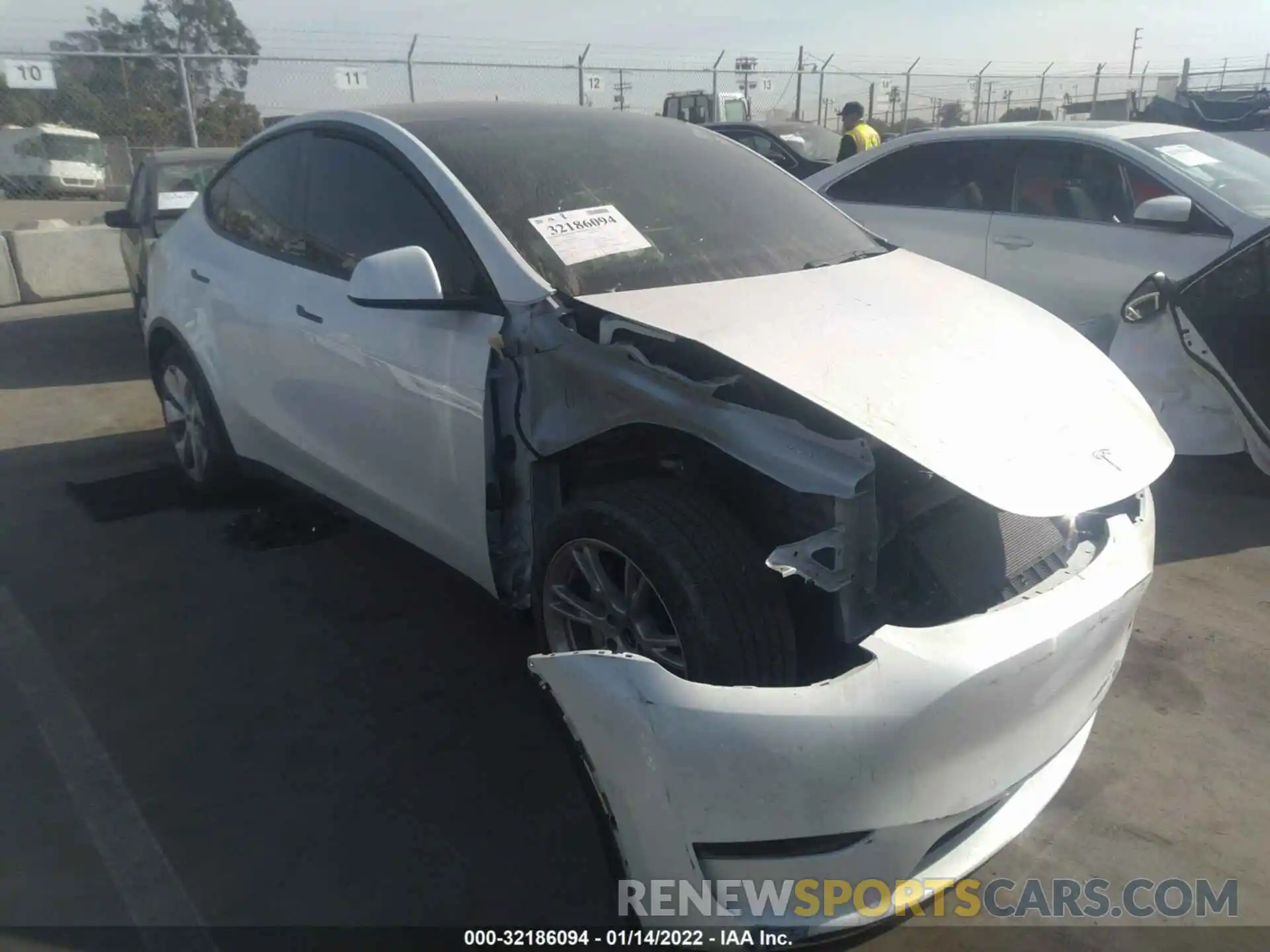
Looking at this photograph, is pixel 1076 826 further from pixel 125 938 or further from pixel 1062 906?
pixel 125 938

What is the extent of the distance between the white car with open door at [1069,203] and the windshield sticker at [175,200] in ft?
16.4

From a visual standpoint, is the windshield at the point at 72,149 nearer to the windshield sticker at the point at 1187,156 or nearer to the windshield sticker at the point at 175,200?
the windshield sticker at the point at 175,200

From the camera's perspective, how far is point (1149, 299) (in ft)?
15.8

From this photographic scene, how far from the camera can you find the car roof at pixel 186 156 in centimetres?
820

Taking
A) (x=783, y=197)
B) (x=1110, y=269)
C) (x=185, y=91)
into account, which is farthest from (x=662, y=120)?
(x=185, y=91)

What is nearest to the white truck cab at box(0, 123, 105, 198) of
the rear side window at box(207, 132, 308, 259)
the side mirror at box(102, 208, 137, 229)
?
the side mirror at box(102, 208, 137, 229)

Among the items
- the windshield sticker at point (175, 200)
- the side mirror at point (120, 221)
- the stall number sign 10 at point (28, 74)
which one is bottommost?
the side mirror at point (120, 221)

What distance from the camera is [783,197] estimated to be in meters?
3.87

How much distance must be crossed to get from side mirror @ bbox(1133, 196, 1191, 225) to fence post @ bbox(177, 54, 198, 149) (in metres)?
10.6

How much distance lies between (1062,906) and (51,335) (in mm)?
9572

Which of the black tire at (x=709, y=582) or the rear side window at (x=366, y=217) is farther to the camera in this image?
the rear side window at (x=366, y=217)

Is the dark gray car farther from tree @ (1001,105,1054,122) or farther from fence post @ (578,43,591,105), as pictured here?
tree @ (1001,105,1054,122)

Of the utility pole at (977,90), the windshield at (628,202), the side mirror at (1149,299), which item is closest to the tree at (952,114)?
the utility pole at (977,90)

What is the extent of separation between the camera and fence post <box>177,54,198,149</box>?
39.9 feet
